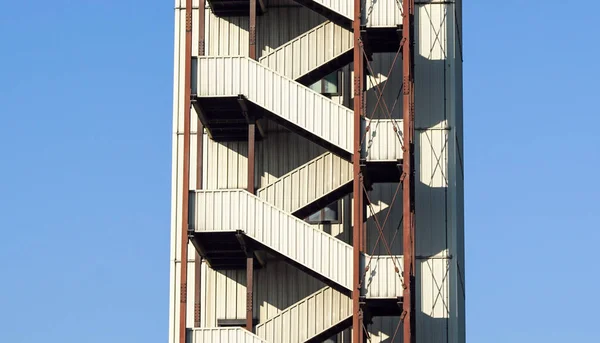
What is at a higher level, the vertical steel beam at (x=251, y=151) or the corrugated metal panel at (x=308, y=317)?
the vertical steel beam at (x=251, y=151)

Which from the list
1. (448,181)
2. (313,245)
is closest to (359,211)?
(313,245)

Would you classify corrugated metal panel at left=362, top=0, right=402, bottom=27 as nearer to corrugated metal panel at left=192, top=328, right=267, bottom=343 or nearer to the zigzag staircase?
the zigzag staircase

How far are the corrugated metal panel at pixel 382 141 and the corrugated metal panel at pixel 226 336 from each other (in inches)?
318

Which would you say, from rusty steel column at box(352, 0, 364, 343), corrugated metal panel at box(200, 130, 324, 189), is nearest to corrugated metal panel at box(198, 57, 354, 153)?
rusty steel column at box(352, 0, 364, 343)

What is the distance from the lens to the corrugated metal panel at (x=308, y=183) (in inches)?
2640

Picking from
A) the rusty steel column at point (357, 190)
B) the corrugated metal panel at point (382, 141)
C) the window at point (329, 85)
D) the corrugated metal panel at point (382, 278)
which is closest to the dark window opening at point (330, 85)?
the window at point (329, 85)

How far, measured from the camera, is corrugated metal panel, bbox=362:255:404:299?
63312 millimetres

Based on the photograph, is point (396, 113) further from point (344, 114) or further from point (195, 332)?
point (195, 332)

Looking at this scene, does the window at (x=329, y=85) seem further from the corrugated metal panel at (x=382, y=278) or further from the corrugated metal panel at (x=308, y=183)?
the corrugated metal panel at (x=382, y=278)

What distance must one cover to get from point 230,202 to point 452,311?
10698 millimetres

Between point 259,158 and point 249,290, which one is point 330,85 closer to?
point 259,158

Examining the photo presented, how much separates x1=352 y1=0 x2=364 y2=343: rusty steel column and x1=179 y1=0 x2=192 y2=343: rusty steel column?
21.0 feet

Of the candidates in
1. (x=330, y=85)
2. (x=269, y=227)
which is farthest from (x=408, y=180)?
(x=330, y=85)

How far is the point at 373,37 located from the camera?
66.9 m
